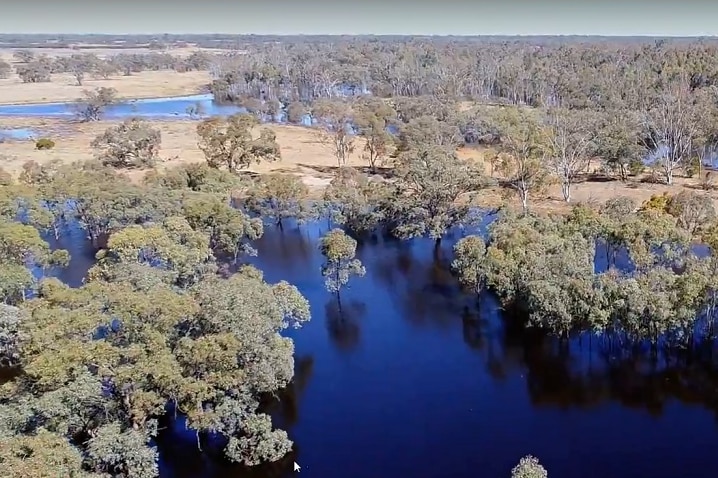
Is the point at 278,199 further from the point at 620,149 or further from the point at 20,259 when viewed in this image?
the point at 620,149

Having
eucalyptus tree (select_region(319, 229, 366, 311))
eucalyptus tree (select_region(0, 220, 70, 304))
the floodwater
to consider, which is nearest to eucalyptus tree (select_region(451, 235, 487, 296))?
the floodwater

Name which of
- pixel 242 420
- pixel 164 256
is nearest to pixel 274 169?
pixel 164 256

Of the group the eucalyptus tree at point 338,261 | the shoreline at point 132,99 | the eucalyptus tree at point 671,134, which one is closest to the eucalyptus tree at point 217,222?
the eucalyptus tree at point 338,261

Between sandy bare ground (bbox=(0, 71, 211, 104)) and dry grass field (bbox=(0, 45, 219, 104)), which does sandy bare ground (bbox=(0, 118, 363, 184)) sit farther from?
sandy bare ground (bbox=(0, 71, 211, 104))

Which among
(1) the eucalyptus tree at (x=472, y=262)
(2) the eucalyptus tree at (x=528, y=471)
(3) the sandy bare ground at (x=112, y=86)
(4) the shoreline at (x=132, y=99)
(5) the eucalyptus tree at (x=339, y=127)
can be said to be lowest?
(2) the eucalyptus tree at (x=528, y=471)

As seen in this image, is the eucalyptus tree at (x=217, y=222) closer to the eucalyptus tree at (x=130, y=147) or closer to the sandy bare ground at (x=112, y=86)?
the eucalyptus tree at (x=130, y=147)
